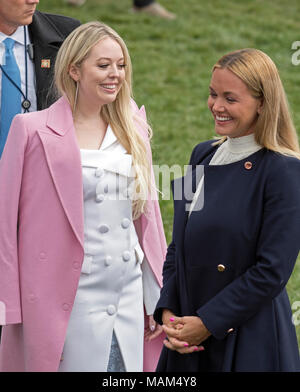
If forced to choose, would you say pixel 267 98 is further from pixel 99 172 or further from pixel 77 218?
pixel 77 218

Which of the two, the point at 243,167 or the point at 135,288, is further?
the point at 135,288

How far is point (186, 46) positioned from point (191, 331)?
723 cm

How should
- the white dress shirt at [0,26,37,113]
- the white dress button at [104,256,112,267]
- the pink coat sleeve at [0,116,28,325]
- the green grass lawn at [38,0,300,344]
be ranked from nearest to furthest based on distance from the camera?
the pink coat sleeve at [0,116,28,325] < the white dress button at [104,256,112,267] < the white dress shirt at [0,26,37,113] < the green grass lawn at [38,0,300,344]

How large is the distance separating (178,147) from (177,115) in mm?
764

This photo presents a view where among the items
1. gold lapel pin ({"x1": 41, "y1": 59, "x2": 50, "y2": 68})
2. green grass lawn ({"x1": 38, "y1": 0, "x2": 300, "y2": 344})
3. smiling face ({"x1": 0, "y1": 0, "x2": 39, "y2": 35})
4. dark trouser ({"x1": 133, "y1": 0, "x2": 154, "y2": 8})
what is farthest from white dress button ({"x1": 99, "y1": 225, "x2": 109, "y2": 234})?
dark trouser ({"x1": 133, "y1": 0, "x2": 154, "y2": 8})

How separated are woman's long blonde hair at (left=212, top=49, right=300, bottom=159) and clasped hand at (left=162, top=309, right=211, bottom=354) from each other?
2.37ft

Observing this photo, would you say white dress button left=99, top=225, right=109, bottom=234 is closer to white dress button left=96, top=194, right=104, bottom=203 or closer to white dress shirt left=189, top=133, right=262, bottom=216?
white dress button left=96, top=194, right=104, bottom=203

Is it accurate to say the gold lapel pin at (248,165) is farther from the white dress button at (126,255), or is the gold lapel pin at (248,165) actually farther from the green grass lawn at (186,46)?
the green grass lawn at (186,46)

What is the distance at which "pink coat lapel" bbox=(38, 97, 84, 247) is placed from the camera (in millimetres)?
3590

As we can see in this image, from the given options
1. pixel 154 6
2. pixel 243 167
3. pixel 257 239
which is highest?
pixel 154 6
